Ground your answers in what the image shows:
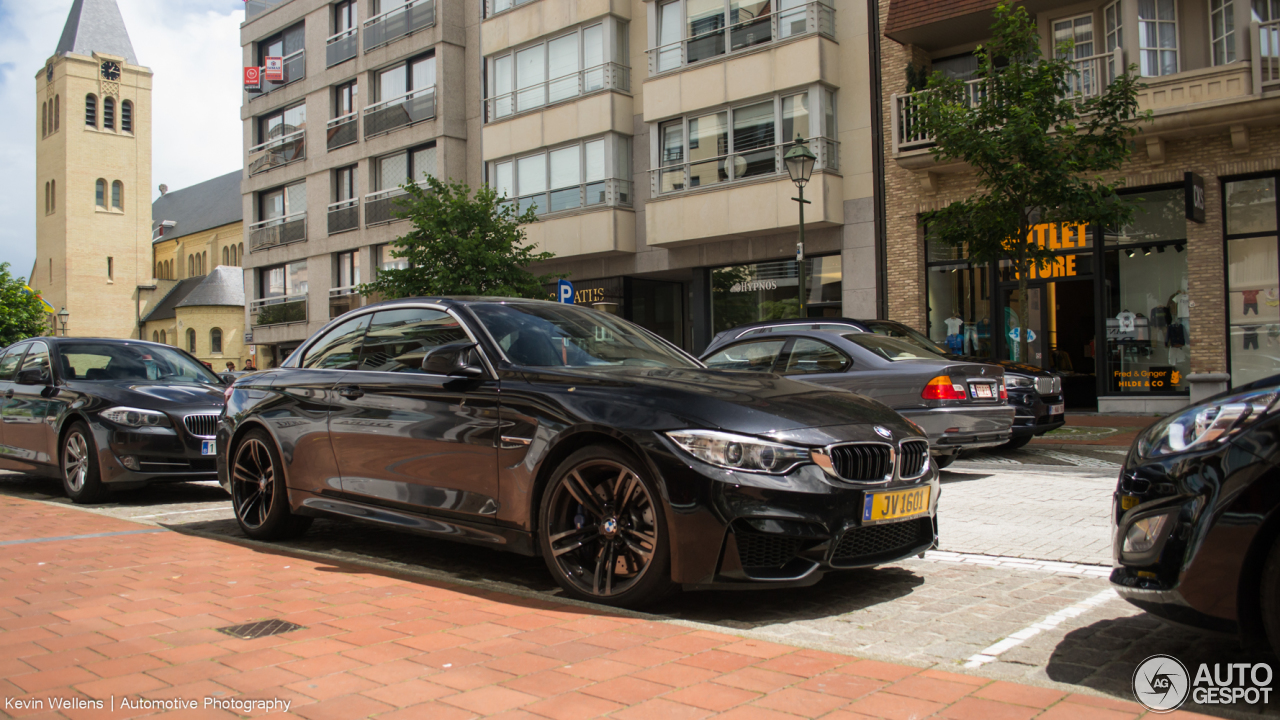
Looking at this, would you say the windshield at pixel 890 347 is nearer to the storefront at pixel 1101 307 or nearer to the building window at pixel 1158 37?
the storefront at pixel 1101 307

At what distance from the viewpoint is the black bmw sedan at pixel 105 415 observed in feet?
27.4

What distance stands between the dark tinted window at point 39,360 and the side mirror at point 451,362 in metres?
6.21

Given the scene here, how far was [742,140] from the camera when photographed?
21.9 meters

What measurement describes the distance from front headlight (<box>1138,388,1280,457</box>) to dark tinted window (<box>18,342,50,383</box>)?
9310mm

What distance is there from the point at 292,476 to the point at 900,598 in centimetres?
370

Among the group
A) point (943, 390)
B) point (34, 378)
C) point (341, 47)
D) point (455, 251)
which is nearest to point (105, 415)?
point (34, 378)

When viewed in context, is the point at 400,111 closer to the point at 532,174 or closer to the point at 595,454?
the point at 532,174

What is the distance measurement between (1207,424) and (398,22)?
108ft

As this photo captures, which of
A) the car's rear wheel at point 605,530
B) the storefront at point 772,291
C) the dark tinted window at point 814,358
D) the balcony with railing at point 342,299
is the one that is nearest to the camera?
the car's rear wheel at point 605,530

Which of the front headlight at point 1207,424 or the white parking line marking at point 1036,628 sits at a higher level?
the front headlight at point 1207,424

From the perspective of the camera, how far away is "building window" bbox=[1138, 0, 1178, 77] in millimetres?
17156

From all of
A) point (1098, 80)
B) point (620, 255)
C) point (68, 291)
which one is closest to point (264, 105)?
point (620, 255)

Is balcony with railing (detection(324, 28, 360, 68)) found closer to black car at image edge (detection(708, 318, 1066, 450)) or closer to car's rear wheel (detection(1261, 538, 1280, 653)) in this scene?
black car at image edge (detection(708, 318, 1066, 450))

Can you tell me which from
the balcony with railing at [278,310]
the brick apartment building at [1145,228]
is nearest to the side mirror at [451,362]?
the brick apartment building at [1145,228]
